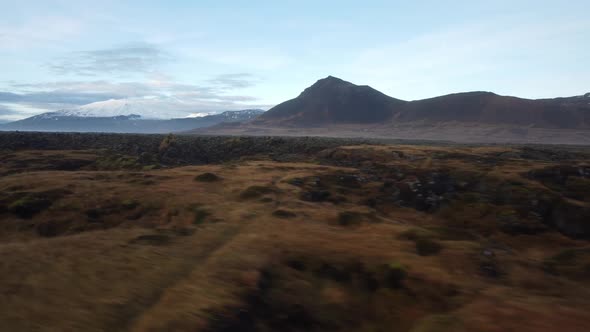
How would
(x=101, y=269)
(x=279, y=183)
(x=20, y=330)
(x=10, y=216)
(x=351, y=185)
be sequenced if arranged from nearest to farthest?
(x=20, y=330) → (x=101, y=269) → (x=10, y=216) → (x=279, y=183) → (x=351, y=185)

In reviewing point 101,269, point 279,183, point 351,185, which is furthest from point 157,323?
point 351,185

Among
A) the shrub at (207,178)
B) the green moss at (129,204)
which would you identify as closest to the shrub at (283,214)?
the green moss at (129,204)

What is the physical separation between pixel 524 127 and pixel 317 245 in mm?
215753

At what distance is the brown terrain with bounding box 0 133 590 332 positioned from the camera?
8.95 meters

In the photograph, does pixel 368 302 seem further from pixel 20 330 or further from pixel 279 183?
pixel 279 183

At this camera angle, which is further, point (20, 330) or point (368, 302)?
point (368, 302)

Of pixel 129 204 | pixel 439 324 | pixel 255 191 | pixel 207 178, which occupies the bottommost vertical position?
pixel 439 324

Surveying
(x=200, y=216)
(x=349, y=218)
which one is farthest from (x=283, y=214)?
(x=200, y=216)

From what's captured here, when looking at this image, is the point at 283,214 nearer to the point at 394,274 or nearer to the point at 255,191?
the point at 255,191

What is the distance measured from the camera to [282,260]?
12.5 metres

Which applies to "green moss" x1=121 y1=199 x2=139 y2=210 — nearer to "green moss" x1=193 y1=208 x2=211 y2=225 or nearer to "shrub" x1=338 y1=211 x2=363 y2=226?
"green moss" x1=193 y1=208 x2=211 y2=225

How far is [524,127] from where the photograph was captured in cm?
19662

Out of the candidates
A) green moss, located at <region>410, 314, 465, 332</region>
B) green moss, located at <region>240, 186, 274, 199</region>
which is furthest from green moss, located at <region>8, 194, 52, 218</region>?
green moss, located at <region>410, 314, 465, 332</region>

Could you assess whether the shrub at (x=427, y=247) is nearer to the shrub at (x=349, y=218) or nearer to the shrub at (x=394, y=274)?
the shrub at (x=394, y=274)
